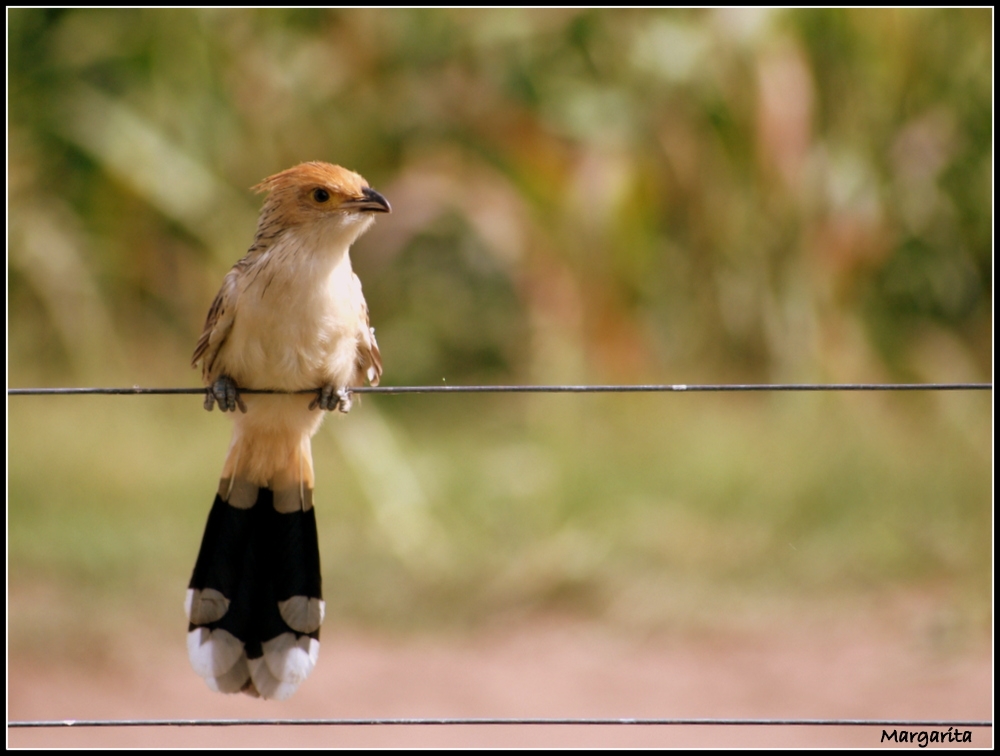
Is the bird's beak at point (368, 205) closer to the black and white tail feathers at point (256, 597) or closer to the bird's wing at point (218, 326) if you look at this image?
the bird's wing at point (218, 326)

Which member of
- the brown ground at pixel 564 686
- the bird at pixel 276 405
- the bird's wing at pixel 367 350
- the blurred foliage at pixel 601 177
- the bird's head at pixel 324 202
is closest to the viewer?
the bird at pixel 276 405

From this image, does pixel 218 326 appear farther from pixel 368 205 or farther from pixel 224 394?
pixel 368 205

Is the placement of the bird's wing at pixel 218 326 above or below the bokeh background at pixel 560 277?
below

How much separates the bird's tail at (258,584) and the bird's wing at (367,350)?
0.34 meters

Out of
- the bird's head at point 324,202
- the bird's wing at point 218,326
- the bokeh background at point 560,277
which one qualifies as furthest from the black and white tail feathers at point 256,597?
the bokeh background at point 560,277

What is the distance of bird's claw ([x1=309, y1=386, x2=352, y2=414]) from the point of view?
12.9ft

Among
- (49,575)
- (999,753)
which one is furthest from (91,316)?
(999,753)

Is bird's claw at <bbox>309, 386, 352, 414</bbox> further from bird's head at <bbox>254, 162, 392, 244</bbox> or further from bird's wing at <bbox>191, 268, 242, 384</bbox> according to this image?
bird's head at <bbox>254, 162, 392, 244</bbox>

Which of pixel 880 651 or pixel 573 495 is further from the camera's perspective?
Result: pixel 573 495

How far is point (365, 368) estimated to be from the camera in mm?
4195

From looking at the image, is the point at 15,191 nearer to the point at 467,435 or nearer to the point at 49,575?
the point at 49,575

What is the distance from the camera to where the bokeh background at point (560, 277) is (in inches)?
309

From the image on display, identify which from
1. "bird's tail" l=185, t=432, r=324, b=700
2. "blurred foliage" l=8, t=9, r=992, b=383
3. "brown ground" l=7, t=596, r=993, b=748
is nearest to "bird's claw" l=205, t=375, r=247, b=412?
"bird's tail" l=185, t=432, r=324, b=700

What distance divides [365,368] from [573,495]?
3.99 m
